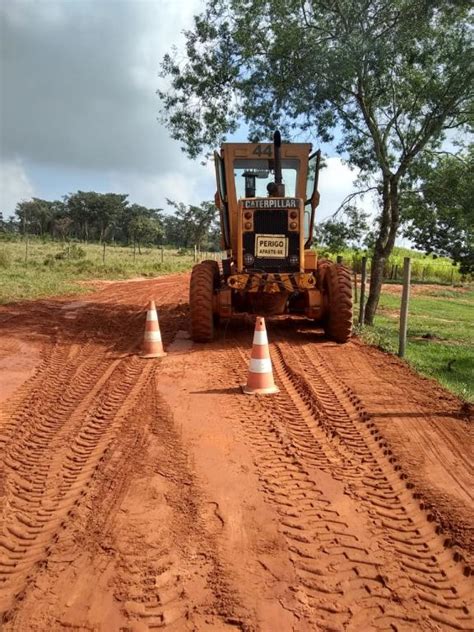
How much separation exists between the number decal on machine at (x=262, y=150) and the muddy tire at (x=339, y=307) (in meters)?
2.42

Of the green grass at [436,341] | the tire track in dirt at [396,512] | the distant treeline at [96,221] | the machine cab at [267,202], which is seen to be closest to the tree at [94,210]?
the distant treeline at [96,221]

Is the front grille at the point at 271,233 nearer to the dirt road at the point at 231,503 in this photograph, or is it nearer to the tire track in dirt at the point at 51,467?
the dirt road at the point at 231,503

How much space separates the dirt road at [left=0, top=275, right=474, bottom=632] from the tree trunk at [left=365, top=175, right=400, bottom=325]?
6436mm

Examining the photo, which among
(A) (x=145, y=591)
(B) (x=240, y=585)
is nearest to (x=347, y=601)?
(B) (x=240, y=585)

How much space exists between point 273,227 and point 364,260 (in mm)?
3434

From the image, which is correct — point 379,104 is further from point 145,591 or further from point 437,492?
point 145,591

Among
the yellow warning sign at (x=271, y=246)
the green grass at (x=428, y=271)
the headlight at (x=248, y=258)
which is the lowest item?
the green grass at (x=428, y=271)

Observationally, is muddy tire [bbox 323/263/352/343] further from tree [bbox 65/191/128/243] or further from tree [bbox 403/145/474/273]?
tree [bbox 65/191/128/243]

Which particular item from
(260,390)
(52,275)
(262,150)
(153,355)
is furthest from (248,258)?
(52,275)

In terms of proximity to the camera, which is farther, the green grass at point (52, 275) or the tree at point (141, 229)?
the tree at point (141, 229)

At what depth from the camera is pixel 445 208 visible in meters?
12.1

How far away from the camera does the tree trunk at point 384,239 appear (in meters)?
12.4

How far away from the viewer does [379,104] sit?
40.2 feet

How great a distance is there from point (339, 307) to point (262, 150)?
3.13 metres
